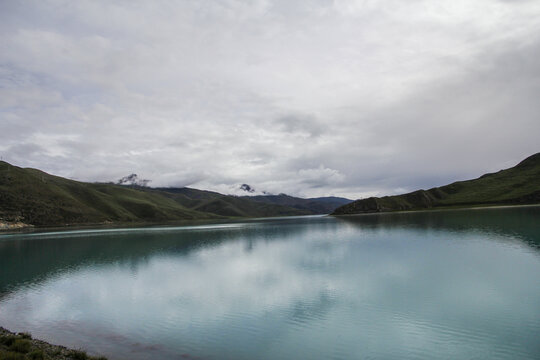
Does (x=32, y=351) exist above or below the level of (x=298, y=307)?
above

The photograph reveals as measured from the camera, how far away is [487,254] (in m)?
49.1

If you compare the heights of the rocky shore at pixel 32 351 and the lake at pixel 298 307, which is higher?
the rocky shore at pixel 32 351

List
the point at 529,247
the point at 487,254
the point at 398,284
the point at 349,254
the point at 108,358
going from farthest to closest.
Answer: the point at 349,254 → the point at 529,247 → the point at 487,254 → the point at 398,284 → the point at 108,358

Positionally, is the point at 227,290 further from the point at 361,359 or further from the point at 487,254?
the point at 487,254

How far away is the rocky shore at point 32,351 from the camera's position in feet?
53.5

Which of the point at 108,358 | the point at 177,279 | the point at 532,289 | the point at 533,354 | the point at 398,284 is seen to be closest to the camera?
the point at 533,354

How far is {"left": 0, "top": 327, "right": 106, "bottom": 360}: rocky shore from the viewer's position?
16.3 m

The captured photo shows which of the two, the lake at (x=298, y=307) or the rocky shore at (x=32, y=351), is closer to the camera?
the rocky shore at (x=32, y=351)

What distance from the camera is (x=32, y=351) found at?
1752 centimetres

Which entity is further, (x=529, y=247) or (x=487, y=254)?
(x=529, y=247)

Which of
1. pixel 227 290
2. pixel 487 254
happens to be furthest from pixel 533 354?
pixel 487 254

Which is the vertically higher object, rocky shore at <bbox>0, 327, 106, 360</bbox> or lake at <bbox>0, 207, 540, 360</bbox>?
rocky shore at <bbox>0, 327, 106, 360</bbox>

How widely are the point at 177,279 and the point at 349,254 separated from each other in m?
31.2

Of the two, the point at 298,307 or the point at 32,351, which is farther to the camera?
the point at 298,307
